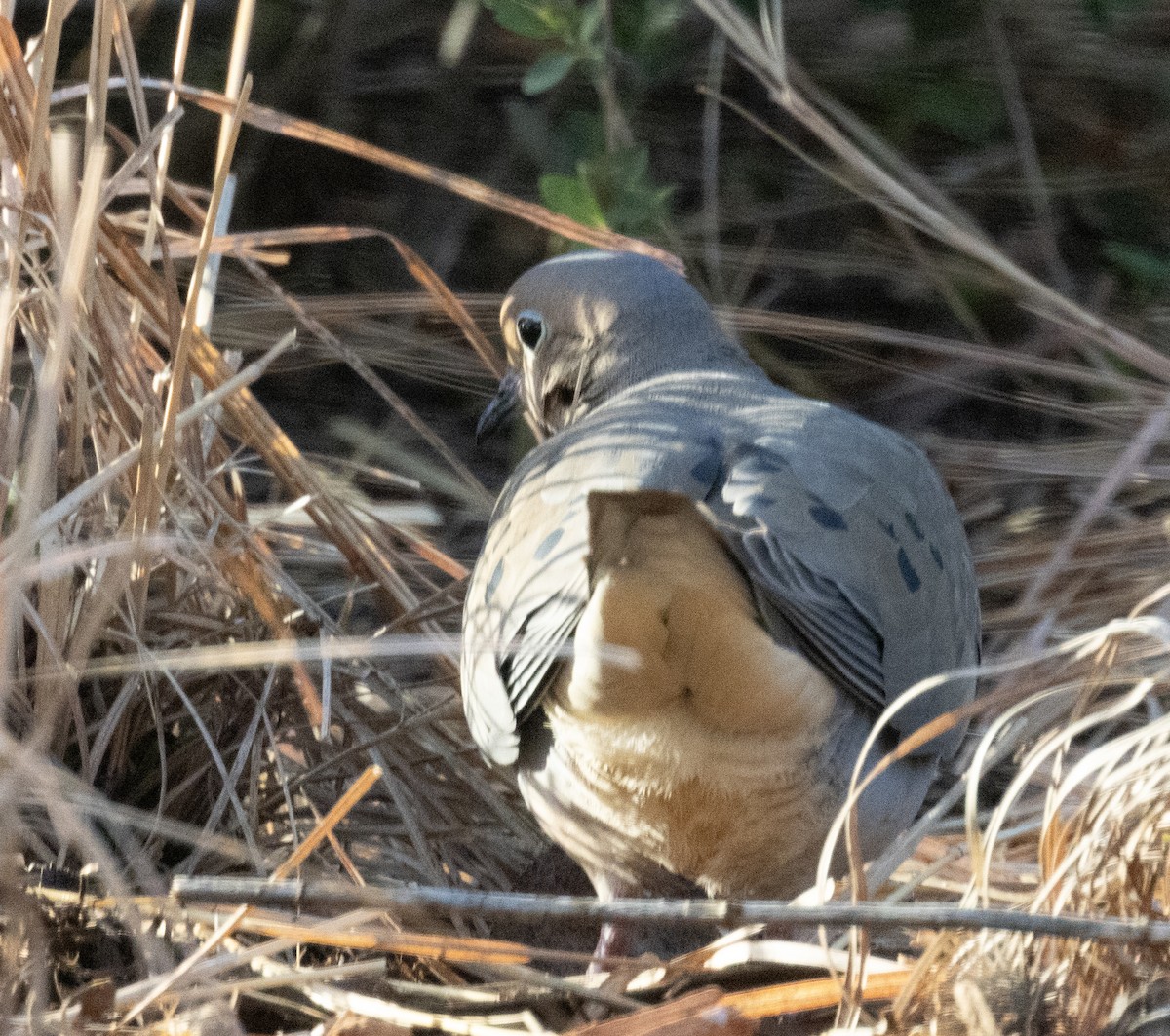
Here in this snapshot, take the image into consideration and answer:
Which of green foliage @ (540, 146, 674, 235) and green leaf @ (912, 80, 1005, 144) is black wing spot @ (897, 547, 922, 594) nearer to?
green foliage @ (540, 146, 674, 235)

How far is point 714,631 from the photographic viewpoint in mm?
2131

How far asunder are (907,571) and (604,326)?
944 mm

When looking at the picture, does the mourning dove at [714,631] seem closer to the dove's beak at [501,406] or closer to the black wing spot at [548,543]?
the black wing spot at [548,543]

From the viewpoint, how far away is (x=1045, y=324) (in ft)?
14.3

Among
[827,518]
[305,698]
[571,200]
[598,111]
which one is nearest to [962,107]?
[598,111]

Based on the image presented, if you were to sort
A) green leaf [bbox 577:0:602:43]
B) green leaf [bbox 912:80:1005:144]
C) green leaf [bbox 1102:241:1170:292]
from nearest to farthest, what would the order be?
green leaf [bbox 577:0:602:43] → green leaf [bbox 1102:241:1170:292] → green leaf [bbox 912:80:1005:144]

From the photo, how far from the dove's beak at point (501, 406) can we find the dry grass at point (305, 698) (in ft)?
0.36

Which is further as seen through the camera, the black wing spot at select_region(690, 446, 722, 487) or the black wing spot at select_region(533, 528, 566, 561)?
the black wing spot at select_region(533, 528, 566, 561)

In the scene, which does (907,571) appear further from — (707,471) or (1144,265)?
(1144,265)

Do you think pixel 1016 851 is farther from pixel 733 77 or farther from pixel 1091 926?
pixel 733 77

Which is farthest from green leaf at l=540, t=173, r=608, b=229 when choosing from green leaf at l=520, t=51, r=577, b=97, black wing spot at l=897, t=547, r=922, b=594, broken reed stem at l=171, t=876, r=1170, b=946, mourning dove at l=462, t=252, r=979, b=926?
broken reed stem at l=171, t=876, r=1170, b=946

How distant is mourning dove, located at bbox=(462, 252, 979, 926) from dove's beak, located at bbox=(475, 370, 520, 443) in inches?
19.2

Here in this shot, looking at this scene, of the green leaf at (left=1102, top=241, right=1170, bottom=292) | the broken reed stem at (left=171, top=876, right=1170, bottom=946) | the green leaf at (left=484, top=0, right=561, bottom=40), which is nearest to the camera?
the broken reed stem at (left=171, top=876, right=1170, bottom=946)

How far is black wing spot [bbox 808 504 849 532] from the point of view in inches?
90.0
